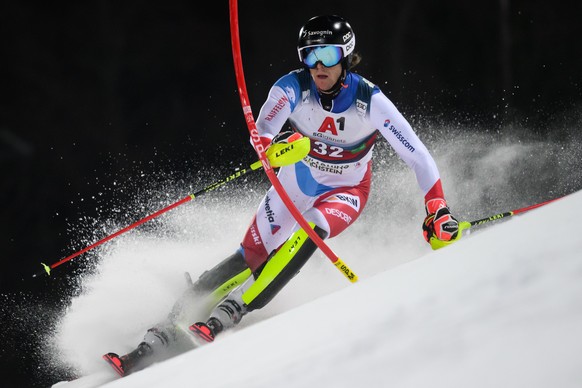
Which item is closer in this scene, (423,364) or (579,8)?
(423,364)

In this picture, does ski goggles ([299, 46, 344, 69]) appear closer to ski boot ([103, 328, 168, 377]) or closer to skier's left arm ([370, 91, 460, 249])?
skier's left arm ([370, 91, 460, 249])

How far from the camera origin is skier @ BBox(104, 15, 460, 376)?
132 inches

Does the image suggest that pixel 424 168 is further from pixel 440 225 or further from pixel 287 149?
pixel 287 149

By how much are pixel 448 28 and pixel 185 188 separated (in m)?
2.52

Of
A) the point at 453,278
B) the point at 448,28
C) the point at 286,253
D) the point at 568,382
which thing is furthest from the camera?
the point at 448,28

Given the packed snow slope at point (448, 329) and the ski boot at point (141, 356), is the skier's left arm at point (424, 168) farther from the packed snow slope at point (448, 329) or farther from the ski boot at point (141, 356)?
the ski boot at point (141, 356)

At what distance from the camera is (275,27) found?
516 cm

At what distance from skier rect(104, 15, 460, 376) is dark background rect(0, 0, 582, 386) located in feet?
4.43

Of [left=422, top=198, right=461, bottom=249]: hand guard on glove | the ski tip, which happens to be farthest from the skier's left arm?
the ski tip

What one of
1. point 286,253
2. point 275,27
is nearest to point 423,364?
point 286,253

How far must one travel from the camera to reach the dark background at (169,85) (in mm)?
4500

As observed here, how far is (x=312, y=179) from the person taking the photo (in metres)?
3.88

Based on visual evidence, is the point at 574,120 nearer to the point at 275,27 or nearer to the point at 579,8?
the point at 579,8

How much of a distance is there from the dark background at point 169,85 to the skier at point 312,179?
135 centimetres
